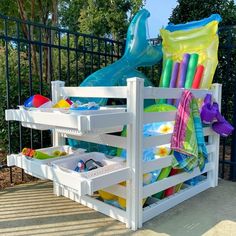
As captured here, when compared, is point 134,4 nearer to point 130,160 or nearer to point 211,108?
point 211,108

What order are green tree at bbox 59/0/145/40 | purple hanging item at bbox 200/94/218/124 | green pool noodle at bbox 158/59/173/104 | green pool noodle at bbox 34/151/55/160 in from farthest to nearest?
green tree at bbox 59/0/145/40 < green pool noodle at bbox 158/59/173/104 < purple hanging item at bbox 200/94/218/124 < green pool noodle at bbox 34/151/55/160

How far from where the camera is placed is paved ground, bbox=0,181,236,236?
2.27 metres

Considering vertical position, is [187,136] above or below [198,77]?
below

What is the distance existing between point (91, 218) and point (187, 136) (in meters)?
1.16

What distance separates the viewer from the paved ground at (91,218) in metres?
2.27

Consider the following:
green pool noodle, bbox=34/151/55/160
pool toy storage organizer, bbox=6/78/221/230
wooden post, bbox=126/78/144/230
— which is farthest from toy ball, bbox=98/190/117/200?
green pool noodle, bbox=34/151/55/160

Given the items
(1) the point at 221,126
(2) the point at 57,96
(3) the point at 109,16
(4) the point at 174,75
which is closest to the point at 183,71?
(4) the point at 174,75

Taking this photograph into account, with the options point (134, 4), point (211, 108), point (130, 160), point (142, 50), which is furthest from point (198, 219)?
point (134, 4)

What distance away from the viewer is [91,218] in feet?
8.16

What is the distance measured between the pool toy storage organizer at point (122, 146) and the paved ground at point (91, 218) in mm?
103

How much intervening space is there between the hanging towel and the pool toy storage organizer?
0.24 ft

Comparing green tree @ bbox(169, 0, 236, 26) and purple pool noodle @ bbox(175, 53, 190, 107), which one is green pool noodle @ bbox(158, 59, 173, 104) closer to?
purple pool noodle @ bbox(175, 53, 190, 107)

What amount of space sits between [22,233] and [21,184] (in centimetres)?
121

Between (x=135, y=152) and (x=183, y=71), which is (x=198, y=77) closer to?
(x=183, y=71)
